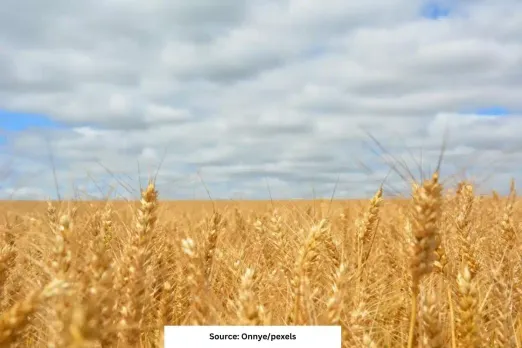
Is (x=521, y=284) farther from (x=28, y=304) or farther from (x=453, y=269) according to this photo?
(x=28, y=304)

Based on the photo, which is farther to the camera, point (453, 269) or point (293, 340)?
point (453, 269)

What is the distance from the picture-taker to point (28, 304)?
152 cm

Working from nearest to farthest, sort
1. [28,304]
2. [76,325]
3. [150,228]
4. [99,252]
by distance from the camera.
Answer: [76,325], [28,304], [99,252], [150,228]

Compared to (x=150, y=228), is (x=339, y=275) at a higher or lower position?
lower

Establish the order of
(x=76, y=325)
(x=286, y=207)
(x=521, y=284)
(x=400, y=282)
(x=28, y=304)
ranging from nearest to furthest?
1. (x=76, y=325)
2. (x=28, y=304)
3. (x=521, y=284)
4. (x=400, y=282)
5. (x=286, y=207)

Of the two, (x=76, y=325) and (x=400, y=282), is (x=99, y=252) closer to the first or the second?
(x=76, y=325)

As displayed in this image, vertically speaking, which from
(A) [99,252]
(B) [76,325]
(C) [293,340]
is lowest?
(C) [293,340]

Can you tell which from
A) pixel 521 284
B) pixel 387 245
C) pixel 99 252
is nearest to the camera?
pixel 99 252

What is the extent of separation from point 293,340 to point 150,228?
1.10 m

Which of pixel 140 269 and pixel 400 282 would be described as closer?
pixel 140 269

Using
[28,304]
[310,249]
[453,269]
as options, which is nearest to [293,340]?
[310,249]

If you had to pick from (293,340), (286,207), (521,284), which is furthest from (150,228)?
(286,207)

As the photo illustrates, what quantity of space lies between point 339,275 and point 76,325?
4.45 ft

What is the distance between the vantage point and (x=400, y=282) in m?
4.24
